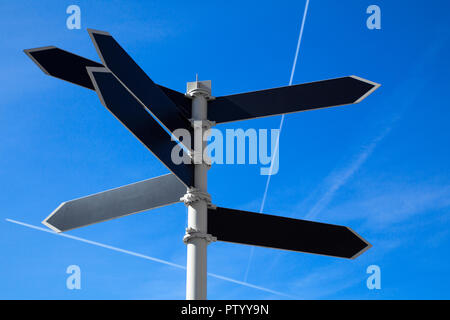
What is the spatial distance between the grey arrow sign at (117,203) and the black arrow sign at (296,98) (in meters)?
0.86

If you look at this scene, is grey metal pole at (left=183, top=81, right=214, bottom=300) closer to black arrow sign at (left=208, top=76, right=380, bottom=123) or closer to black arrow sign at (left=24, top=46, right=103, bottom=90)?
black arrow sign at (left=208, top=76, right=380, bottom=123)

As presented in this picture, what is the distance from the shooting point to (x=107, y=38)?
3.99 m

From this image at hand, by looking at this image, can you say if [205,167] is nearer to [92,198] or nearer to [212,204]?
[212,204]

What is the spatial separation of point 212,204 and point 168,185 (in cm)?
41

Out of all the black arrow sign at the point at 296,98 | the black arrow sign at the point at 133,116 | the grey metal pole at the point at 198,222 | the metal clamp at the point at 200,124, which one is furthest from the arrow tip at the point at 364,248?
the black arrow sign at the point at 133,116

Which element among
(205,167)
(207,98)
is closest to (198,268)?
(205,167)

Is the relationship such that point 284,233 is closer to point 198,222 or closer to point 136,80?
point 198,222

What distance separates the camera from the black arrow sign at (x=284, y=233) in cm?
495

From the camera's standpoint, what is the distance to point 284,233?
203 inches

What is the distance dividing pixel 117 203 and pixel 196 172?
0.77 meters

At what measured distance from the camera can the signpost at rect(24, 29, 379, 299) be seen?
446cm

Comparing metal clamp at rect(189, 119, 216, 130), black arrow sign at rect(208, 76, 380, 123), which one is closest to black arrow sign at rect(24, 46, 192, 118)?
metal clamp at rect(189, 119, 216, 130)

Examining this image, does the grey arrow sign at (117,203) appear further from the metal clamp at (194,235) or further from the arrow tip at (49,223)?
the metal clamp at (194,235)

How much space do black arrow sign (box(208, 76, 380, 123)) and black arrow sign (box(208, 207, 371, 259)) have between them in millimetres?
928
